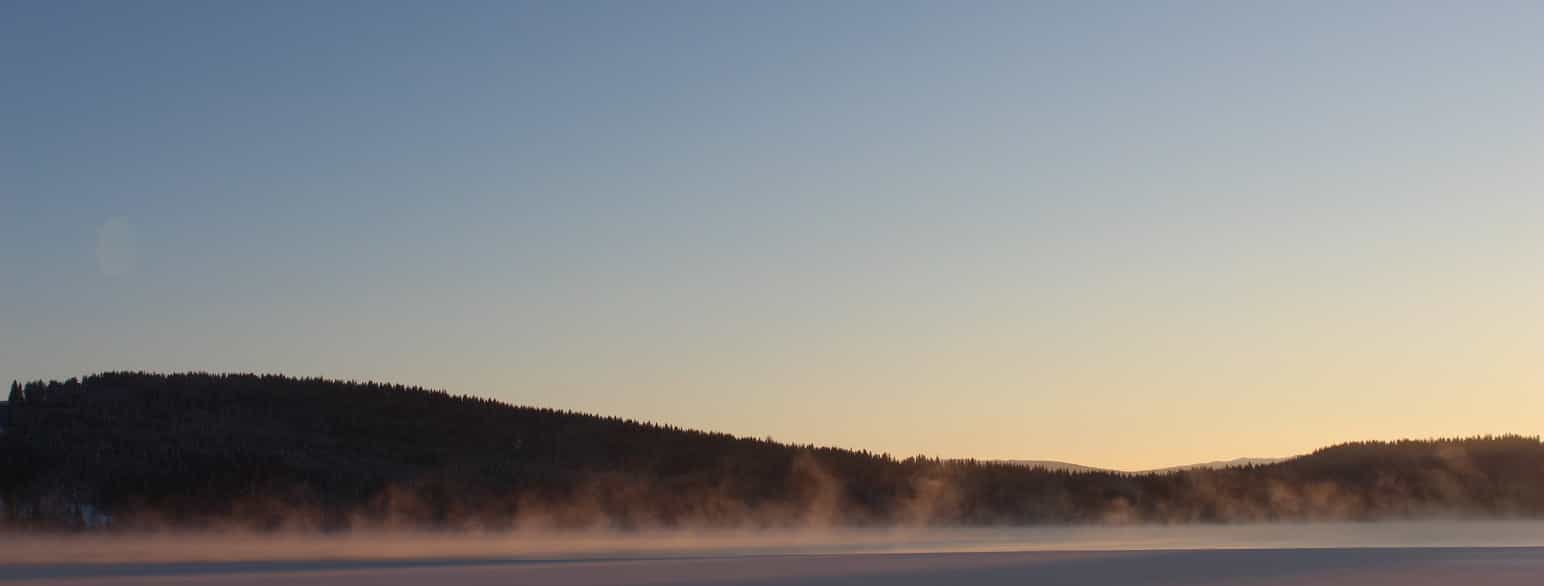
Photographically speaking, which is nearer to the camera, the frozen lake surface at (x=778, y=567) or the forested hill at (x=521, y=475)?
the frozen lake surface at (x=778, y=567)

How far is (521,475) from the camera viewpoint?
182 ft

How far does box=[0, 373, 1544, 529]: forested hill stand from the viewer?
156ft

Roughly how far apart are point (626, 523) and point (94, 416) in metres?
17.2

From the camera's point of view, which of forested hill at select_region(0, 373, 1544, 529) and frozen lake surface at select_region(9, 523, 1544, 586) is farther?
forested hill at select_region(0, 373, 1544, 529)

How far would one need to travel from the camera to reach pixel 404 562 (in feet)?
83.3

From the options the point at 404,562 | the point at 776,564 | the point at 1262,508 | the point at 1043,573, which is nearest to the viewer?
the point at 1043,573

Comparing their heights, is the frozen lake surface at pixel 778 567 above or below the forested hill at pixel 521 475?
below

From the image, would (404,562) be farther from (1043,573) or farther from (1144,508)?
(1144,508)

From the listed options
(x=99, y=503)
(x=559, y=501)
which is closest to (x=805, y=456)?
(x=559, y=501)

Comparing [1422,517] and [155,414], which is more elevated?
[155,414]

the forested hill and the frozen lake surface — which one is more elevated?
the forested hill

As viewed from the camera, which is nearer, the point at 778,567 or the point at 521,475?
the point at 778,567

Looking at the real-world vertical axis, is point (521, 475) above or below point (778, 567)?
above

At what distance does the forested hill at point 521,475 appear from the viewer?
47500 mm
